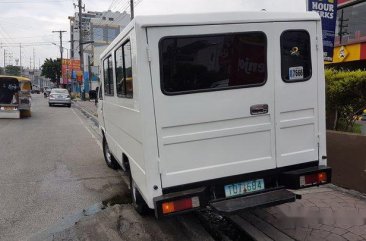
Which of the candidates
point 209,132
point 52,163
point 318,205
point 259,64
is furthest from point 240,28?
point 52,163

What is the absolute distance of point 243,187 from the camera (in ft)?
14.2

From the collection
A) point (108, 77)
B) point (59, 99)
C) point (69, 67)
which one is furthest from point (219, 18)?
point (69, 67)

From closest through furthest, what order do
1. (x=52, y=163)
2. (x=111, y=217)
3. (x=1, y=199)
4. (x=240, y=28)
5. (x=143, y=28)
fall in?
(x=143, y=28), (x=240, y=28), (x=111, y=217), (x=1, y=199), (x=52, y=163)

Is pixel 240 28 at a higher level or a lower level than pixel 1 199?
higher

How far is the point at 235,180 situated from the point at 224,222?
99 centimetres

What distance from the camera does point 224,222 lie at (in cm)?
502

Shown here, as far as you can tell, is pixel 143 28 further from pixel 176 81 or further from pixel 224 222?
pixel 224 222

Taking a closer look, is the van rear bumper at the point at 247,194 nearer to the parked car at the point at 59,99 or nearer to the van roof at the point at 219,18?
the van roof at the point at 219,18

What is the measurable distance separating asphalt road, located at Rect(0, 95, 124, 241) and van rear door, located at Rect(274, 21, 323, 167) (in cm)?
323

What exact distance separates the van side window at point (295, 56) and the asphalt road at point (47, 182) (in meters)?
3.58

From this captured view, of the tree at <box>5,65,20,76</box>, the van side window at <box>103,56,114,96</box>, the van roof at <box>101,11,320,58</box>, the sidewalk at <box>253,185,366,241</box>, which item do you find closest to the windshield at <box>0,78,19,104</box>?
the van side window at <box>103,56,114,96</box>

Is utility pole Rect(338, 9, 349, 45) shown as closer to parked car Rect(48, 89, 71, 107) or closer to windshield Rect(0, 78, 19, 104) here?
windshield Rect(0, 78, 19, 104)

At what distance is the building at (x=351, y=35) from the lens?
74.8 feet

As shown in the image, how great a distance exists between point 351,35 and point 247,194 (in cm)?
2293
